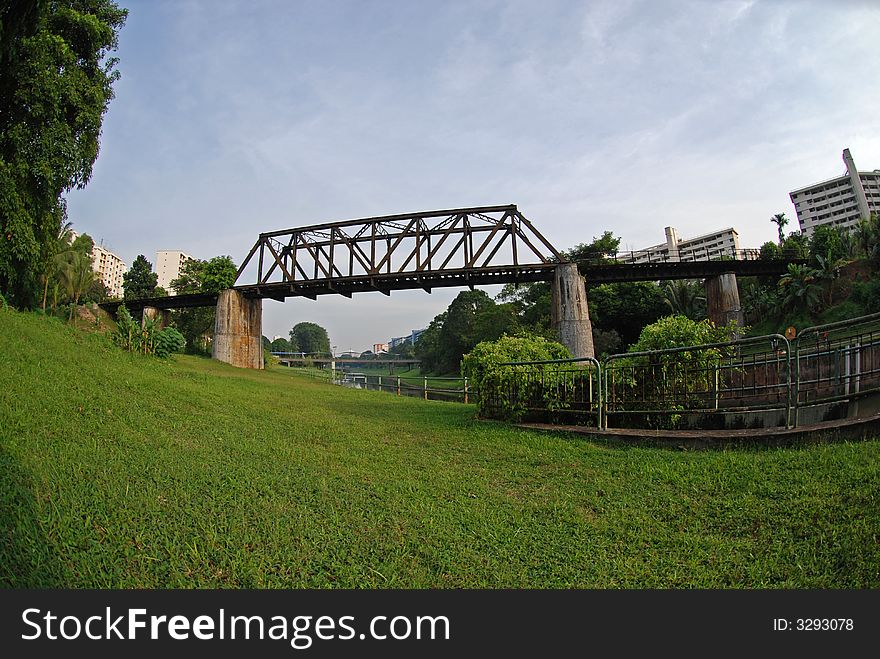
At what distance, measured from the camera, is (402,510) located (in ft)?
12.2

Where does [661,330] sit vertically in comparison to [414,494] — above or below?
above

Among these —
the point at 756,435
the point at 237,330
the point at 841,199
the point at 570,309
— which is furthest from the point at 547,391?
the point at 841,199

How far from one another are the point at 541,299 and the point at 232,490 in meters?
33.0

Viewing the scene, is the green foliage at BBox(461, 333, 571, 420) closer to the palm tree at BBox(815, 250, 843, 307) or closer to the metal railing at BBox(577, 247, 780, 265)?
the metal railing at BBox(577, 247, 780, 265)

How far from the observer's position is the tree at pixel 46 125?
13016mm

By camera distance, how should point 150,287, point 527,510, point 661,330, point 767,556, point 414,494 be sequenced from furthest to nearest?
point 150,287
point 661,330
point 414,494
point 527,510
point 767,556

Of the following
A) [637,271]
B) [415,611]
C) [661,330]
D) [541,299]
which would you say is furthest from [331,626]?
[541,299]

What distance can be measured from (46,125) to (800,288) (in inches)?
1452

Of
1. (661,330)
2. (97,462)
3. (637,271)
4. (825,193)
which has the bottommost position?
(97,462)

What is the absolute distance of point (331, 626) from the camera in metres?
2.23

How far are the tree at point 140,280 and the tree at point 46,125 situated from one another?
34.0m

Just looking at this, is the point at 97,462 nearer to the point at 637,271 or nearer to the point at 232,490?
the point at 232,490

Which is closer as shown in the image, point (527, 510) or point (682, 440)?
point (527, 510)

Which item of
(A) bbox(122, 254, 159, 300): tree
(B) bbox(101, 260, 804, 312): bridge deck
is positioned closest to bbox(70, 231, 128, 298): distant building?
(A) bbox(122, 254, 159, 300): tree
